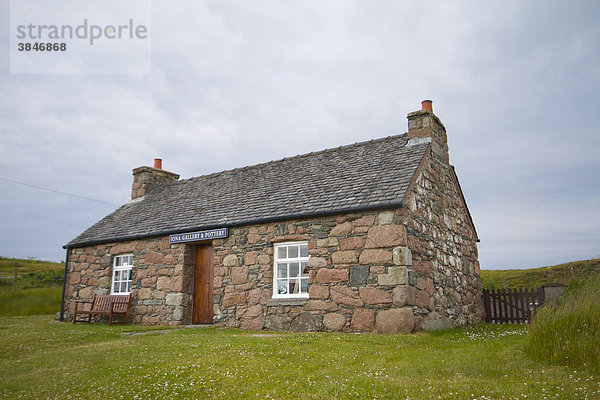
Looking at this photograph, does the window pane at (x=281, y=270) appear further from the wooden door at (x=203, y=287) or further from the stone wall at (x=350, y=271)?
the wooden door at (x=203, y=287)

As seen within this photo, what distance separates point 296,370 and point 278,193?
7.63 meters

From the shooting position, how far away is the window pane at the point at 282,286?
37.4 feet

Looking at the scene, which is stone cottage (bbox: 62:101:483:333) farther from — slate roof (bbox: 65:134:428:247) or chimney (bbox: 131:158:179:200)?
chimney (bbox: 131:158:179:200)

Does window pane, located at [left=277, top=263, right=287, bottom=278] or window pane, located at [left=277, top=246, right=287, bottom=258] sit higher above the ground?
window pane, located at [left=277, top=246, right=287, bottom=258]

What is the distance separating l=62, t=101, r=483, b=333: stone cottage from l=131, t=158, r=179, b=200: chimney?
104 inches

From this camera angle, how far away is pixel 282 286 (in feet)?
37.5

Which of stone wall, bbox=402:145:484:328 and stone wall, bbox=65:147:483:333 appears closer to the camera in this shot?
stone wall, bbox=65:147:483:333

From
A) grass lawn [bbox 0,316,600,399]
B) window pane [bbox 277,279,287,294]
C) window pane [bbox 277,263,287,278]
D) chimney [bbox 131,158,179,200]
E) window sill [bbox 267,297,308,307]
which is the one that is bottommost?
grass lawn [bbox 0,316,600,399]

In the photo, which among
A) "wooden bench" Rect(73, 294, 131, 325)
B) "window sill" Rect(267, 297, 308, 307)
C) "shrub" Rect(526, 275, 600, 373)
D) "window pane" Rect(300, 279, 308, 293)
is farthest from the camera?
"wooden bench" Rect(73, 294, 131, 325)

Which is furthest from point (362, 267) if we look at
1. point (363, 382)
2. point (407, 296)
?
point (363, 382)

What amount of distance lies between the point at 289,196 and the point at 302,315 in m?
3.46

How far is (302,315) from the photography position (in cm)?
1074

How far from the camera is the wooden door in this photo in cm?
1327

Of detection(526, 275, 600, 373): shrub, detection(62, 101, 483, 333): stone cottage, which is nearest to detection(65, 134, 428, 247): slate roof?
detection(62, 101, 483, 333): stone cottage
